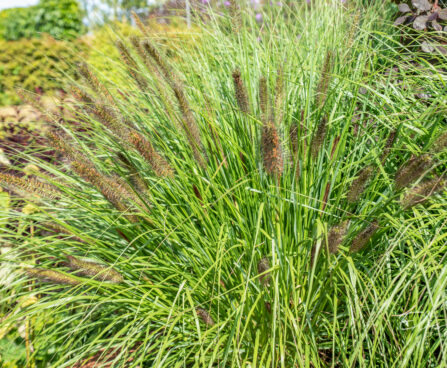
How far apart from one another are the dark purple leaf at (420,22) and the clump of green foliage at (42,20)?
13.2 meters

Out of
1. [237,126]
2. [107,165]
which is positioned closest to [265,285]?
[237,126]

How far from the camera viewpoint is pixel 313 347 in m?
1.66

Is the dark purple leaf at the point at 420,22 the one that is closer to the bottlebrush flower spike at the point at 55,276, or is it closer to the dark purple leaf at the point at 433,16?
the dark purple leaf at the point at 433,16

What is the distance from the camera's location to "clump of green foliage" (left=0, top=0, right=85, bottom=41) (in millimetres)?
14320

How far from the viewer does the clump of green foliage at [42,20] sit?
1432cm

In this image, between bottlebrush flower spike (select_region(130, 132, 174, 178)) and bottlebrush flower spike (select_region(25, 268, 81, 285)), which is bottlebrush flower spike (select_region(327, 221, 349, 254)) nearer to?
bottlebrush flower spike (select_region(130, 132, 174, 178))

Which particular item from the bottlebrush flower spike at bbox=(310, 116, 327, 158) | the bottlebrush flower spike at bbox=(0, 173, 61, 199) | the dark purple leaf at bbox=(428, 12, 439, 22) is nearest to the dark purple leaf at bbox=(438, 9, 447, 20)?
the dark purple leaf at bbox=(428, 12, 439, 22)

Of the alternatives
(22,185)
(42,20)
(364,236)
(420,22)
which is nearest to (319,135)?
(364,236)

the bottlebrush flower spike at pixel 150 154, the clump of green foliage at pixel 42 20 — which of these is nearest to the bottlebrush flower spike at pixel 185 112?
the bottlebrush flower spike at pixel 150 154

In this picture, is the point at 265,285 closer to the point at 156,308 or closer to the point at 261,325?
the point at 261,325

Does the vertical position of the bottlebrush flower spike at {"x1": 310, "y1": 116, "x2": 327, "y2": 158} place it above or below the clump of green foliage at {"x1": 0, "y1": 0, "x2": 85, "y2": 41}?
above

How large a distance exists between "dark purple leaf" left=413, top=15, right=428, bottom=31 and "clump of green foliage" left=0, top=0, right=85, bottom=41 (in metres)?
13.2

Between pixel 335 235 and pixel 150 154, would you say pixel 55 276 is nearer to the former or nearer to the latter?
pixel 150 154

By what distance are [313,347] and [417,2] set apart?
2.46 m
